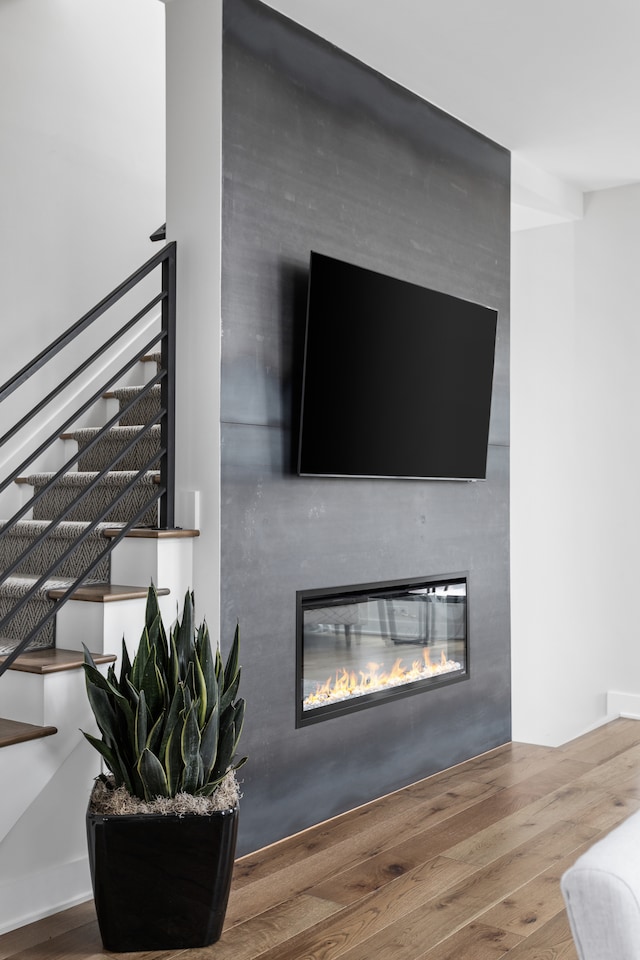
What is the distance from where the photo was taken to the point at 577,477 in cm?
540

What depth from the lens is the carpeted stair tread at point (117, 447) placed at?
3.75m

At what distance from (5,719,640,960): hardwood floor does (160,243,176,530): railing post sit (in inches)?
46.8

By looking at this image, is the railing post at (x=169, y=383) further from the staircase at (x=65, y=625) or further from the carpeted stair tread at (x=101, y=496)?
the carpeted stair tread at (x=101, y=496)

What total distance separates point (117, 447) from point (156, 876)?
204 cm

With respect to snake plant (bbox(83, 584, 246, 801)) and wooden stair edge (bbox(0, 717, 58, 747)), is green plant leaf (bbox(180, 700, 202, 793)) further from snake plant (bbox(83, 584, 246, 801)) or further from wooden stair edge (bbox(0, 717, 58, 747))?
wooden stair edge (bbox(0, 717, 58, 747))

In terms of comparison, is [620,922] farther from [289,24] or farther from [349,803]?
[289,24]

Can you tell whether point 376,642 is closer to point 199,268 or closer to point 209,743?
point 209,743

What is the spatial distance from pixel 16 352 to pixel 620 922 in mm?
3676

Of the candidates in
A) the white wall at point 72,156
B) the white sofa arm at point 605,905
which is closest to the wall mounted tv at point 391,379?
the white wall at point 72,156

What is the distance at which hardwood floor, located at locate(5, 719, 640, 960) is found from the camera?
2422 millimetres

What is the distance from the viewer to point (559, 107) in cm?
407

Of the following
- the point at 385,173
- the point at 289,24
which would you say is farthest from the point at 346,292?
the point at 289,24

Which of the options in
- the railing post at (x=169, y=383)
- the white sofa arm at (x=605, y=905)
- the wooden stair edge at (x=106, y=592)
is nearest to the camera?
the white sofa arm at (x=605, y=905)

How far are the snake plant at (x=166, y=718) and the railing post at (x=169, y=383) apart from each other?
645 millimetres
